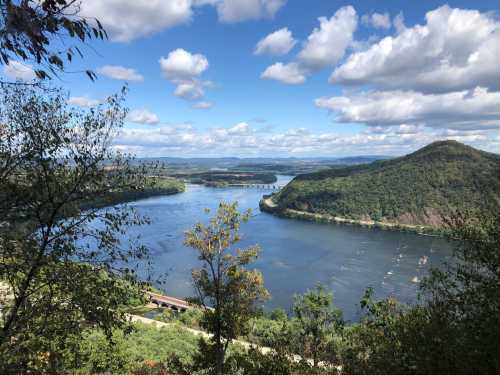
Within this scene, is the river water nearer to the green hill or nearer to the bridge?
the bridge

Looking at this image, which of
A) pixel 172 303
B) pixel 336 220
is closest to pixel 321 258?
pixel 172 303

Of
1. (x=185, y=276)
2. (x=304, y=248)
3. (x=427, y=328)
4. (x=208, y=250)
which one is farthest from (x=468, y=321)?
(x=304, y=248)

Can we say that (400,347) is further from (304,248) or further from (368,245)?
(368,245)

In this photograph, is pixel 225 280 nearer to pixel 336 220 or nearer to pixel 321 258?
pixel 321 258

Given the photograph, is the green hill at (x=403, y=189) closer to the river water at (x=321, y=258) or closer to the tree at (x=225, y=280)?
the river water at (x=321, y=258)

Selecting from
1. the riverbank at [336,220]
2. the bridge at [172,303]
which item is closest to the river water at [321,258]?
the bridge at [172,303]

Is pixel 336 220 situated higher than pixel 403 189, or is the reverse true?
pixel 403 189
